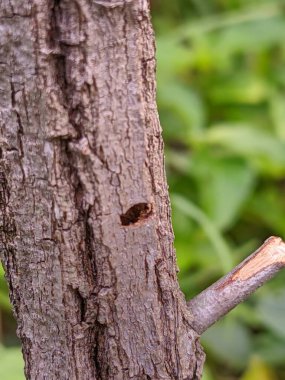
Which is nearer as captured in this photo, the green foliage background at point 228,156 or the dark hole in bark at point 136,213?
the dark hole in bark at point 136,213

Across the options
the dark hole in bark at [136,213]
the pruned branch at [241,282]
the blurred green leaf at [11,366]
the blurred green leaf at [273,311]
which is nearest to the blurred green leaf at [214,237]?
the blurred green leaf at [273,311]

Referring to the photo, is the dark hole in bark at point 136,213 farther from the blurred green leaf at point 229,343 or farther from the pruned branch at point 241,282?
the blurred green leaf at point 229,343

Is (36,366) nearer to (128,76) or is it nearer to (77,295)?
(77,295)

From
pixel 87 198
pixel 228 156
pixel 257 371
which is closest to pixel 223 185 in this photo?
pixel 228 156

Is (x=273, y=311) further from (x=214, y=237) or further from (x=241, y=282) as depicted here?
(x=241, y=282)

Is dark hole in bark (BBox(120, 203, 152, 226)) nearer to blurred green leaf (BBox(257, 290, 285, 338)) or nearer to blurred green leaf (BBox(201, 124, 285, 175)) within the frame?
blurred green leaf (BBox(257, 290, 285, 338))

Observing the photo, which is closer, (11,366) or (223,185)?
(11,366)
